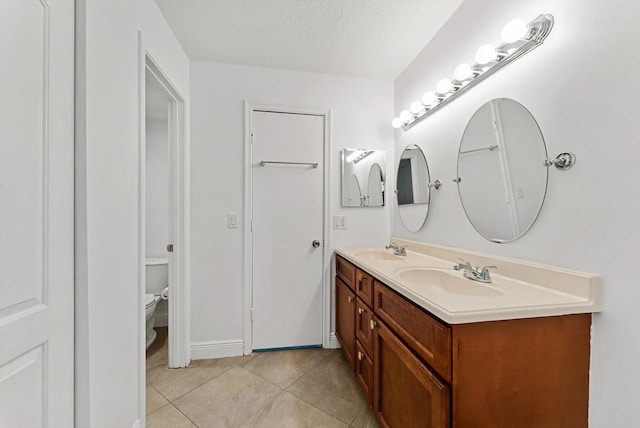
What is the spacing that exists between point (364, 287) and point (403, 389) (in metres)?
0.59

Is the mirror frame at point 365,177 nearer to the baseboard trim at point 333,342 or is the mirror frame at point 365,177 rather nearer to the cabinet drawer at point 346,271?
the cabinet drawer at point 346,271

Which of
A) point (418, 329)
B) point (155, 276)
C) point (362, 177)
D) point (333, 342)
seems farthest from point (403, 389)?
point (155, 276)

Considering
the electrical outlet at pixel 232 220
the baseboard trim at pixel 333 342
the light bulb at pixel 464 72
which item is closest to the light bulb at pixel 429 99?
the light bulb at pixel 464 72

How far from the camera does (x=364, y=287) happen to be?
1.65 metres

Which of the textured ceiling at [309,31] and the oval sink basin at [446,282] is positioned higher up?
the textured ceiling at [309,31]

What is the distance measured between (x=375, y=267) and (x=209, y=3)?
68.7 inches

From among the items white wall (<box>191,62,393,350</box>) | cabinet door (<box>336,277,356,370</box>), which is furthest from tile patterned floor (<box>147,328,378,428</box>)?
white wall (<box>191,62,393,350</box>)

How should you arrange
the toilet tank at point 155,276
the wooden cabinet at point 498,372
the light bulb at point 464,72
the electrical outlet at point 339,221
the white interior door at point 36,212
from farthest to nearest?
1. the toilet tank at point 155,276
2. the electrical outlet at point 339,221
3. the light bulb at point 464,72
4. the wooden cabinet at point 498,372
5. the white interior door at point 36,212

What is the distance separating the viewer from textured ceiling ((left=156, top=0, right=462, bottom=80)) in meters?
1.60

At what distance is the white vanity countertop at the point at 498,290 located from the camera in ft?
2.87

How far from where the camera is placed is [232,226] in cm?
222

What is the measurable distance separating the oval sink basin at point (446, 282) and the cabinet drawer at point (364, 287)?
20 centimetres

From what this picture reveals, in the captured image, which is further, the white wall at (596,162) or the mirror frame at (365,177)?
the mirror frame at (365,177)

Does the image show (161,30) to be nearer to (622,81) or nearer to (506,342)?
(622,81)
